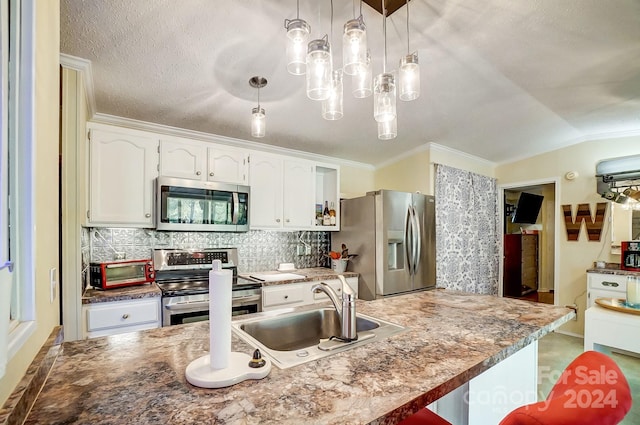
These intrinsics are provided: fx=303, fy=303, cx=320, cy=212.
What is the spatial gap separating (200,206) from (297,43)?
176 cm

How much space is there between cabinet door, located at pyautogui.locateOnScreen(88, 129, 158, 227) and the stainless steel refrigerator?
202 centimetres

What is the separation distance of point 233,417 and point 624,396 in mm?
911

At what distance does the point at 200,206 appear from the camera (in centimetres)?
263

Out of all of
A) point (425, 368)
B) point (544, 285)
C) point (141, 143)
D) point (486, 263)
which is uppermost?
point (141, 143)

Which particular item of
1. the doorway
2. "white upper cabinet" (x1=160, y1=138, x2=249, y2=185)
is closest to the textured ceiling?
"white upper cabinet" (x1=160, y1=138, x2=249, y2=185)

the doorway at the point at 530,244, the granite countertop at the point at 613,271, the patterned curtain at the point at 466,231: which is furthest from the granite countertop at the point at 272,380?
the doorway at the point at 530,244

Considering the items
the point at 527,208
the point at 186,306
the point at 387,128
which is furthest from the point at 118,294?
the point at 527,208

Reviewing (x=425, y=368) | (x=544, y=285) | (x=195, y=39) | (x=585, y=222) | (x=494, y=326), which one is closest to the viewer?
(x=425, y=368)

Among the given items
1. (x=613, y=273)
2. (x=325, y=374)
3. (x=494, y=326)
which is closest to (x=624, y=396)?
(x=494, y=326)

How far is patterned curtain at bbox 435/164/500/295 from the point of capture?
383 cm

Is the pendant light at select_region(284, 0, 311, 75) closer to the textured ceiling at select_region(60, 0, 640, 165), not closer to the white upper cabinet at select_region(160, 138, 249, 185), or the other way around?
the textured ceiling at select_region(60, 0, 640, 165)

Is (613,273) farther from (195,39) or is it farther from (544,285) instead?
(195,39)

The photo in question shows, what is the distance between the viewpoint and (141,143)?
2.44 meters

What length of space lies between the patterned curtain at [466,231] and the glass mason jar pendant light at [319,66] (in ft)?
9.28
